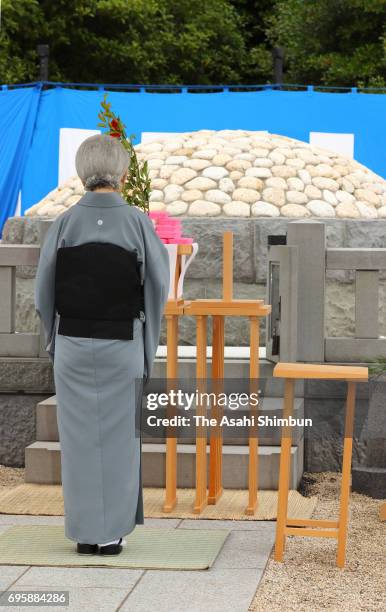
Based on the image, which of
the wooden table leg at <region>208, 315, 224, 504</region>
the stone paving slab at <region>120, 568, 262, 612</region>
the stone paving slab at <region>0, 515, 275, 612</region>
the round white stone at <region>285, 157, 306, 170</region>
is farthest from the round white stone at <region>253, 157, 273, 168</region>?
the stone paving slab at <region>120, 568, 262, 612</region>

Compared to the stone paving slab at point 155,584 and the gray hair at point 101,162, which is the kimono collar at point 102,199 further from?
the stone paving slab at point 155,584

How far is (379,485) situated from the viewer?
658 centimetres

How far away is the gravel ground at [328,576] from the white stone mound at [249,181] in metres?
3.53

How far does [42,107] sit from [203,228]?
6105mm

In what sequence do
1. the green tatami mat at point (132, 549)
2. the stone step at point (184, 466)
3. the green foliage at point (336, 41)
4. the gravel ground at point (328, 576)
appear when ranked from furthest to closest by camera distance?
the green foliage at point (336, 41), the stone step at point (184, 466), the green tatami mat at point (132, 549), the gravel ground at point (328, 576)

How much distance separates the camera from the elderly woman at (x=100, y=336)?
4.86 metres

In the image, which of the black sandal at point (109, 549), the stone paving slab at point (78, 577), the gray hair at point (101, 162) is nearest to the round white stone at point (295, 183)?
the gray hair at point (101, 162)

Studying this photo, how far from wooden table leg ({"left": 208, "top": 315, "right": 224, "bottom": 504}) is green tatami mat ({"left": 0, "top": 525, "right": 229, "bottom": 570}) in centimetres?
61

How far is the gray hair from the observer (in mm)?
4926

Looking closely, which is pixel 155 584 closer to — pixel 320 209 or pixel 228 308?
pixel 228 308

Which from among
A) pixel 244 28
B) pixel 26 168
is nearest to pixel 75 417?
pixel 26 168

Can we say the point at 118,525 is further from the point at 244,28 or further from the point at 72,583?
the point at 244,28

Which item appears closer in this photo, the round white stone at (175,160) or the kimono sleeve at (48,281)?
the kimono sleeve at (48,281)

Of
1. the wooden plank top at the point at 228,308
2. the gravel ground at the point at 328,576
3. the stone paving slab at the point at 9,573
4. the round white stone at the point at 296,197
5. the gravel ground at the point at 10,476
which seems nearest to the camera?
the gravel ground at the point at 328,576
